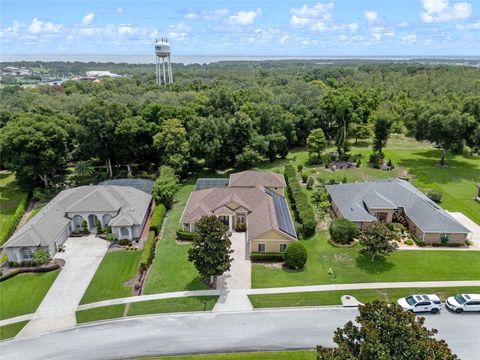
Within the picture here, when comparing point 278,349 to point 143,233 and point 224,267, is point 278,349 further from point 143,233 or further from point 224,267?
point 143,233

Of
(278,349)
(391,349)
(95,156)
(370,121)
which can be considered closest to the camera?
(391,349)

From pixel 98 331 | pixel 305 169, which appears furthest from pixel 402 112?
pixel 98 331

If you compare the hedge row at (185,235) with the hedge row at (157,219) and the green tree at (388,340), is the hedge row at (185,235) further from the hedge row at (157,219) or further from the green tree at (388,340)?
the green tree at (388,340)

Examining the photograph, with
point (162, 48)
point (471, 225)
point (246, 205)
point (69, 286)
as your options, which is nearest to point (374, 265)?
point (246, 205)

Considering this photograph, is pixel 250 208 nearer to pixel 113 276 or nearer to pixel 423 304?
pixel 113 276

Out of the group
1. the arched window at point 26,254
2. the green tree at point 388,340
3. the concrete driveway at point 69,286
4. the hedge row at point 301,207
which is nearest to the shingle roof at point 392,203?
the hedge row at point 301,207

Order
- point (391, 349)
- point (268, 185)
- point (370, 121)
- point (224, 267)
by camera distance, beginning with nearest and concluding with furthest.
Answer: point (391, 349)
point (224, 267)
point (268, 185)
point (370, 121)
